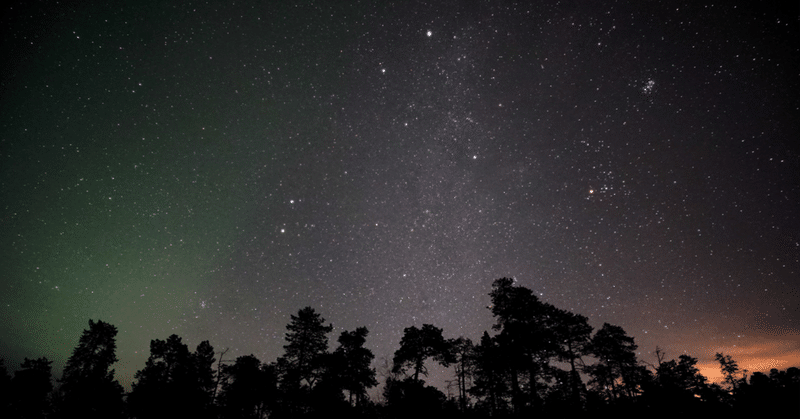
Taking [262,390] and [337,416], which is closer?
[337,416]

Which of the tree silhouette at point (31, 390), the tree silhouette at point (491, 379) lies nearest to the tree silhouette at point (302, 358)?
the tree silhouette at point (491, 379)

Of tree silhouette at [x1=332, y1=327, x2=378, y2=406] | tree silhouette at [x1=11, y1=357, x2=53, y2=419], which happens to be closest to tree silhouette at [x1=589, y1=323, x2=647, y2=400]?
tree silhouette at [x1=332, y1=327, x2=378, y2=406]

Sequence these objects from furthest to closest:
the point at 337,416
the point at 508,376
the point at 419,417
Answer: the point at 508,376
the point at 337,416
the point at 419,417

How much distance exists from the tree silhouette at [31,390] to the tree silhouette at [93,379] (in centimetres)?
157

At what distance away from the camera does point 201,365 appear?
35.8 m

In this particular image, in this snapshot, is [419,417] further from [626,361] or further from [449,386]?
[449,386]

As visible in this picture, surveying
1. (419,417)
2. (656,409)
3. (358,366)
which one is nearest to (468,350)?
(358,366)

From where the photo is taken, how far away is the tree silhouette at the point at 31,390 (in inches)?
1176

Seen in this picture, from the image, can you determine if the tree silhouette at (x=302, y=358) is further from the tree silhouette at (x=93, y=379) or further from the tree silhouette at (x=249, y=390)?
the tree silhouette at (x=93, y=379)

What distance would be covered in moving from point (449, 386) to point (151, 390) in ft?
130

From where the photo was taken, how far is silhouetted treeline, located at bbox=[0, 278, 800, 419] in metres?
18.1

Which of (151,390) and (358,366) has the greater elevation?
(358,366)

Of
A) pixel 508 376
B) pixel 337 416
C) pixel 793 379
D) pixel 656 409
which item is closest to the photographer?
pixel 793 379

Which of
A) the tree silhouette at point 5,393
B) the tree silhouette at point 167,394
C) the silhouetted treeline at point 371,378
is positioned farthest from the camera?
the tree silhouette at point 5,393
